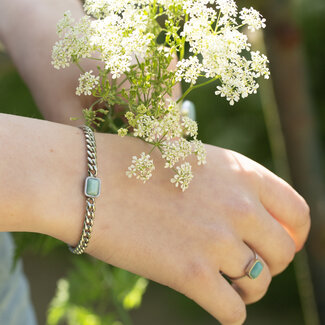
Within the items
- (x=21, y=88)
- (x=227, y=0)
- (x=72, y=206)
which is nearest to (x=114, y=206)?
(x=72, y=206)

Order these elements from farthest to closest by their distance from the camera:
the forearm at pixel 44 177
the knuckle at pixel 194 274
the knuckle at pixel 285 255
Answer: the knuckle at pixel 285 255
the knuckle at pixel 194 274
the forearm at pixel 44 177

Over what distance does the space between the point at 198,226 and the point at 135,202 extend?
0.36 feet

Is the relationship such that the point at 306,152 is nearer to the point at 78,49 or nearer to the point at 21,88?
the point at 78,49

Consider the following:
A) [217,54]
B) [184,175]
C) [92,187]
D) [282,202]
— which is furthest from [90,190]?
[282,202]

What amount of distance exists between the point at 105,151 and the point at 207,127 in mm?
2066

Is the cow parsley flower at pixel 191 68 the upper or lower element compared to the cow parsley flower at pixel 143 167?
upper

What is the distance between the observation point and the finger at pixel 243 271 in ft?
2.60

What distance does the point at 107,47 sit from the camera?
66cm

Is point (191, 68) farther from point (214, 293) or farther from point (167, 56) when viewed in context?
point (214, 293)

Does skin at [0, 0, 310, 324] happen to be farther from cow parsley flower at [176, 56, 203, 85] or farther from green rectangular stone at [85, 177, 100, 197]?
cow parsley flower at [176, 56, 203, 85]

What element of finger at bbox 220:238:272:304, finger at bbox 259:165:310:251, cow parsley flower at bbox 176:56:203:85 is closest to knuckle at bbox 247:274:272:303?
finger at bbox 220:238:272:304

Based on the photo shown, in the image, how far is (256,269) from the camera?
818 mm

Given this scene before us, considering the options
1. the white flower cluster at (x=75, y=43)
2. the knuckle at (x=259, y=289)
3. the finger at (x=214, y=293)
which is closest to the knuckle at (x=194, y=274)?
the finger at (x=214, y=293)

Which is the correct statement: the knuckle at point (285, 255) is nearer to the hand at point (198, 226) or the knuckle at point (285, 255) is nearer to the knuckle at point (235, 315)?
the hand at point (198, 226)
